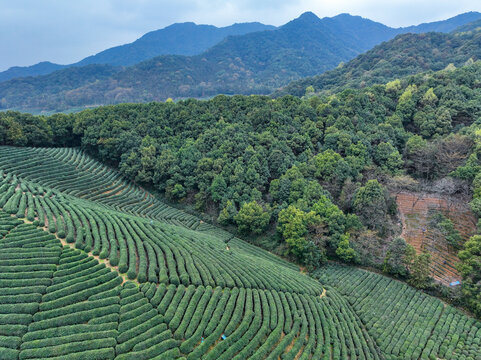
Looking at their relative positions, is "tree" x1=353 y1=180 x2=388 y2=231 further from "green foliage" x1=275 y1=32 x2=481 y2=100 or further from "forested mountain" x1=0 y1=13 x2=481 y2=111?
"forested mountain" x1=0 y1=13 x2=481 y2=111

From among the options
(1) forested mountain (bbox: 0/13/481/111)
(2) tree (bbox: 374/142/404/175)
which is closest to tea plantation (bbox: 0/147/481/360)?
(2) tree (bbox: 374/142/404/175)

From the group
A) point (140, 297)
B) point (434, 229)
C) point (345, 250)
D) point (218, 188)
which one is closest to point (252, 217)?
point (218, 188)

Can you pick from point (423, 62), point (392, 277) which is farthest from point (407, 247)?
point (423, 62)

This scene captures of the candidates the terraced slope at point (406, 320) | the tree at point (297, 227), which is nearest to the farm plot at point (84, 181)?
the tree at point (297, 227)

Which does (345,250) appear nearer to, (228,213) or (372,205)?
(372,205)

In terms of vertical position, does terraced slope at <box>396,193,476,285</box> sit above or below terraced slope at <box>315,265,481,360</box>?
above
